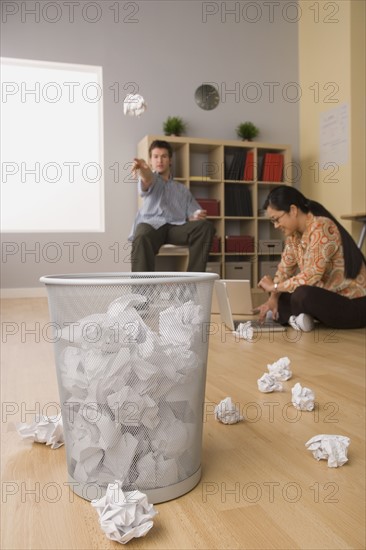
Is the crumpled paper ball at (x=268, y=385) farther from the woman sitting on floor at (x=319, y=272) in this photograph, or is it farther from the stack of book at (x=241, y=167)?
the stack of book at (x=241, y=167)

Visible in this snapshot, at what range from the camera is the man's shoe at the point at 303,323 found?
2.20 meters

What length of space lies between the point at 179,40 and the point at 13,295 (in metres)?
2.74

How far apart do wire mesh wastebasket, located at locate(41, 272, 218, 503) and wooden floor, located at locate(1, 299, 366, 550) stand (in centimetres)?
6

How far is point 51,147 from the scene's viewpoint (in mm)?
4273

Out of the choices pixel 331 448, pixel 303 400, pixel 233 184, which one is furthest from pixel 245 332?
pixel 233 184

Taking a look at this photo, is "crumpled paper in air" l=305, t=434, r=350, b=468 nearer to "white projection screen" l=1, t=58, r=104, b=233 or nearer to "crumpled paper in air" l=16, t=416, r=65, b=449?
"crumpled paper in air" l=16, t=416, r=65, b=449

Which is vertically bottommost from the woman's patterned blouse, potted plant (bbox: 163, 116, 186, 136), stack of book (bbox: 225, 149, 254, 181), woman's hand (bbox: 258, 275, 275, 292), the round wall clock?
woman's hand (bbox: 258, 275, 275, 292)

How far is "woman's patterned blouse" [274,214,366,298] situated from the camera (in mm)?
2180

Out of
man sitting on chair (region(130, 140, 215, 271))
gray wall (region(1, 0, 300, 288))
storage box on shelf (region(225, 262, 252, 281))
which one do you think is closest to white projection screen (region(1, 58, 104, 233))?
gray wall (region(1, 0, 300, 288))

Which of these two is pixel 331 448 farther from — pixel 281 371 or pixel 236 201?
pixel 236 201

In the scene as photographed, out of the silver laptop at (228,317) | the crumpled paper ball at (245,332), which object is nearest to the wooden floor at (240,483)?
the crumpled paper ball at (245,332)

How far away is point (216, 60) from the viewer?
15.0 feet

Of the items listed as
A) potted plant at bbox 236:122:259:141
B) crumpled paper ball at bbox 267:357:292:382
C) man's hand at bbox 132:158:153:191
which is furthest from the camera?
potted plant at bbox 236:122:259:141

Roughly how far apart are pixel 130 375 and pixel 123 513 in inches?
6.9
